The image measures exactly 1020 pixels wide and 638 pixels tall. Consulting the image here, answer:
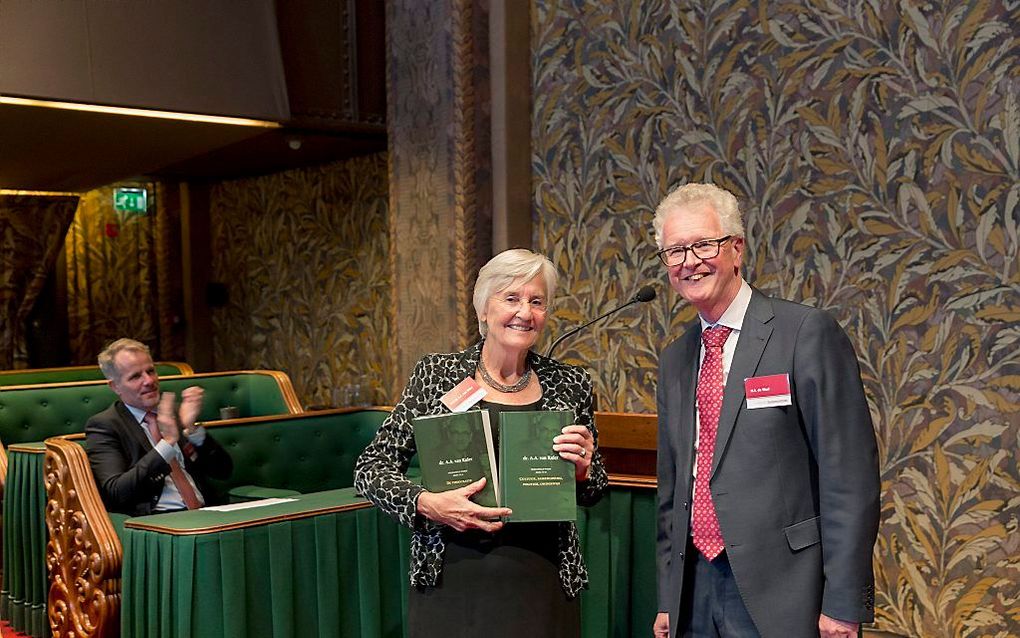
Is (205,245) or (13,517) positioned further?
(205,245)

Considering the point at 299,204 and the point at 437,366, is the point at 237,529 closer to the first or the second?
the point at 437,366

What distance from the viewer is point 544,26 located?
19.2 ft

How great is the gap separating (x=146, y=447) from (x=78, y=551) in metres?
0.46

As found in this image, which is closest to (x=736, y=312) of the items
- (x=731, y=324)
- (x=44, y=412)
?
(x=731, y=324)

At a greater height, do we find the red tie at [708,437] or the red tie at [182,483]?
the red tie at [708,437]

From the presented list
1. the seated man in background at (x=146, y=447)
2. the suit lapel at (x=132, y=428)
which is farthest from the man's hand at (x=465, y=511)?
the suit lapel at (x=132, y=428)

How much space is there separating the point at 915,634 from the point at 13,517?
384cm

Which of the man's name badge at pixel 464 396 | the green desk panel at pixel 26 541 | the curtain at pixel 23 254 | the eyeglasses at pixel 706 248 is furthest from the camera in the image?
the curtain at pixel 23 254

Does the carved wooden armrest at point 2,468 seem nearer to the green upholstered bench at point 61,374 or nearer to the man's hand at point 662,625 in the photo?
the green upholstered bench at point 61,374

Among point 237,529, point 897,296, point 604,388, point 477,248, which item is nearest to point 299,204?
point 477,248

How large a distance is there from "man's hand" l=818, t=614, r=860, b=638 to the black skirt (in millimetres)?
628

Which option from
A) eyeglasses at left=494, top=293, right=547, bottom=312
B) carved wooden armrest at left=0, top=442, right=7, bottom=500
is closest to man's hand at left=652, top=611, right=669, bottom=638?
eyeglasses at left=494, top=293, right=547, bottom=312

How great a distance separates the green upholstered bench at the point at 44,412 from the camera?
432 cm

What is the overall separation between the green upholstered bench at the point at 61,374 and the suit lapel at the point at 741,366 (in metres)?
5.87
